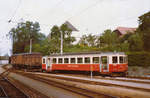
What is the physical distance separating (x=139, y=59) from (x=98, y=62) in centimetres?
771

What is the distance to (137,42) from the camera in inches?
1039

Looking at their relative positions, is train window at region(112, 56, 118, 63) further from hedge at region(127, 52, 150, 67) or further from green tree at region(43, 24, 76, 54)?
green tree at region(43, 24, 76, 54)

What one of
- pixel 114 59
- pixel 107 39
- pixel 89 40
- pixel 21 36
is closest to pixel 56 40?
pixel 89 40

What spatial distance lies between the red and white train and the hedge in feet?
17.0

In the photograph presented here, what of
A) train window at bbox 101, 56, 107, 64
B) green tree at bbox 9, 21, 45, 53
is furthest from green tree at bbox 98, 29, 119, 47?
green tree at bbox 9, 21, 45, 53

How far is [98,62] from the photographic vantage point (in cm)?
1869

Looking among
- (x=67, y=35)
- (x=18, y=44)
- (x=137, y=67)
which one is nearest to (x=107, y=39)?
(x=67, y=35)

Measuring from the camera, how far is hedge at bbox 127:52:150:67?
75.1ft

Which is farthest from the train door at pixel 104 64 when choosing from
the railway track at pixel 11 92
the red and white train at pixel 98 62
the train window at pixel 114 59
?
the railway track at pixel 11 92

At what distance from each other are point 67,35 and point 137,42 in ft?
60.4

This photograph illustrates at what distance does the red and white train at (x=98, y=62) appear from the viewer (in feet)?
59.9

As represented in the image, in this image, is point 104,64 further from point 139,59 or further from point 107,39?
point 107,39

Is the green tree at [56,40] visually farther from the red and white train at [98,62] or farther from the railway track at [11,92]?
the railway track at [11,92]

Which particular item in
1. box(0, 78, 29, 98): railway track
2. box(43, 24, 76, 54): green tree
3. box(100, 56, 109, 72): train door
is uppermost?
box(43, 24, 76, 54): green tree
